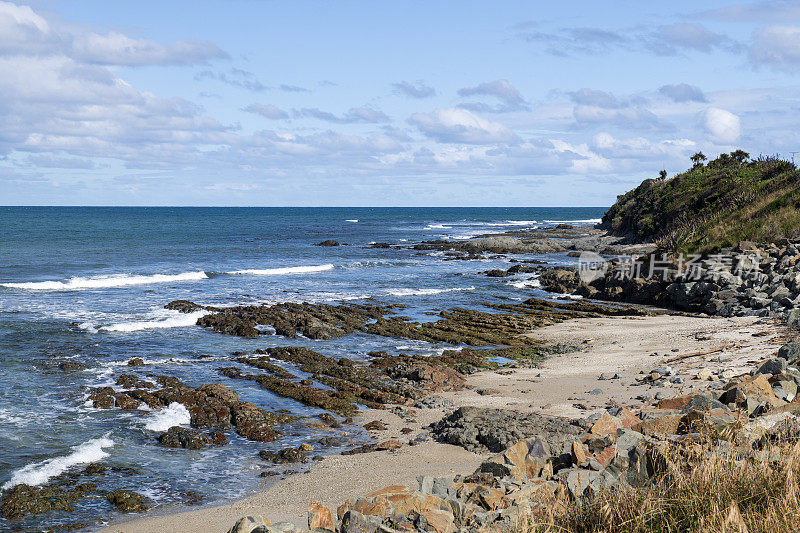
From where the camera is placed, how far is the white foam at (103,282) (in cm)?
3684

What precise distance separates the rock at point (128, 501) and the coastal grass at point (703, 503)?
7.56m

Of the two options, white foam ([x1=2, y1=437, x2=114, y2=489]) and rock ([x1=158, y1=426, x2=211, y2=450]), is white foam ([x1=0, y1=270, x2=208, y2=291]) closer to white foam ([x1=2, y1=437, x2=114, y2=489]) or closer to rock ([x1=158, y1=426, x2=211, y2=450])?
white foam ([x1=2, y1=437, x2=114, y2=489])

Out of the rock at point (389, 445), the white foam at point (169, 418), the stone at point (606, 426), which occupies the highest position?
the stone at point (606, 426)

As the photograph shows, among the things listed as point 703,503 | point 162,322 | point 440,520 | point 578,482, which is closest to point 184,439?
point 440,520

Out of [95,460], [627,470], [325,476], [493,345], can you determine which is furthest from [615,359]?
[95,460]

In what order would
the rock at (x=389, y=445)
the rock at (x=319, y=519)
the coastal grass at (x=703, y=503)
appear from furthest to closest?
1. the rock at (x=389, y=445)
2. the rock at (x=319, y=519)
3. the coastal grass at (x=703, y=503)

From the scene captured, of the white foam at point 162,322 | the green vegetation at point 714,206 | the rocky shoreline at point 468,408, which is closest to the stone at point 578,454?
the rocky shoreline at point 468,408

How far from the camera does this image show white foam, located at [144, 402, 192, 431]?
14.4 meters

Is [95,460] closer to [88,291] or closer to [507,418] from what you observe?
[507,418]

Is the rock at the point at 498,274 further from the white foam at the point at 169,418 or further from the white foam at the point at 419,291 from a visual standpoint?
the white foam at the point at 169,418

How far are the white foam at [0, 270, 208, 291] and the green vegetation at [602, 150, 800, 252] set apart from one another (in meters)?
31.4

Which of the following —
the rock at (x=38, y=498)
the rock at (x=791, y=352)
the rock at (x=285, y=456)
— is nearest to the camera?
the rock at (x=38, y=498)

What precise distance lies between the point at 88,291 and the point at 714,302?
33.2 metres

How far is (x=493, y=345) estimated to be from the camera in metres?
23.1
